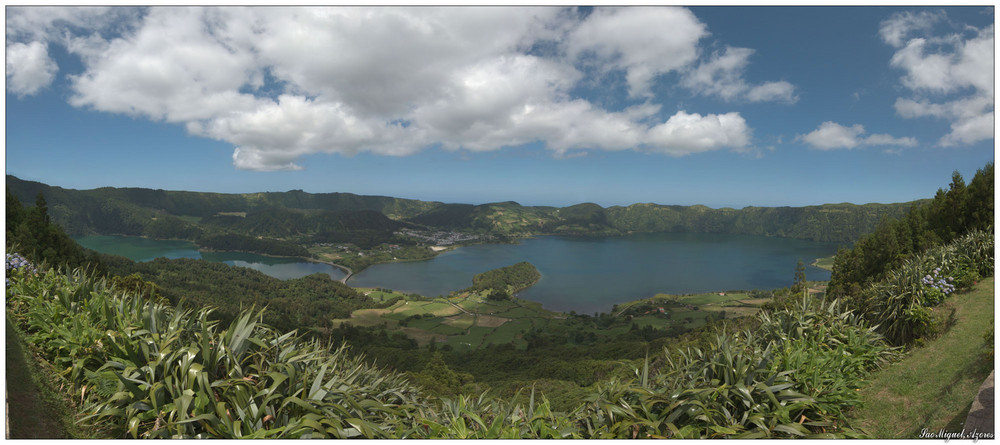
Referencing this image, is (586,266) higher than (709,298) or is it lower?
lower

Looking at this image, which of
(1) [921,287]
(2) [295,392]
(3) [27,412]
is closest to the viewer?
(3) [27,412]

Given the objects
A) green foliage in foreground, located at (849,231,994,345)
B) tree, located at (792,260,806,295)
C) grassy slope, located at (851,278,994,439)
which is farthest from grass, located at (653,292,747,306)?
grassy slope, located at (851,278,994,439)

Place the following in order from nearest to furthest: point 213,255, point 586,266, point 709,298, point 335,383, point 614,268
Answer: point 335,383 < point 709,298 < point 614,268 < point 213,255 < point 586,266

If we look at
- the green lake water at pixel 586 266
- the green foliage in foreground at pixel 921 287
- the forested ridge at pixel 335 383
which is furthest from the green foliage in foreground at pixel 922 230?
the green lake water at pixel 586 266

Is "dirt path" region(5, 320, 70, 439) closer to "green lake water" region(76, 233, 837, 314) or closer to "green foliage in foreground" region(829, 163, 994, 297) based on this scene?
"green foliage in foreground" region(829, 163, 994, 297)

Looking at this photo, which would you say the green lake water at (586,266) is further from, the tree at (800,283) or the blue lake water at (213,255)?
the tree at (800,283)

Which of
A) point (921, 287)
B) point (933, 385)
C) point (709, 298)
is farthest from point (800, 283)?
point (709, 298)

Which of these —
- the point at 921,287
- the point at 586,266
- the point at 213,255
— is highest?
the point at 921,287

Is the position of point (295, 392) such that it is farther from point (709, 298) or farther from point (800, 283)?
point (709, 298)
